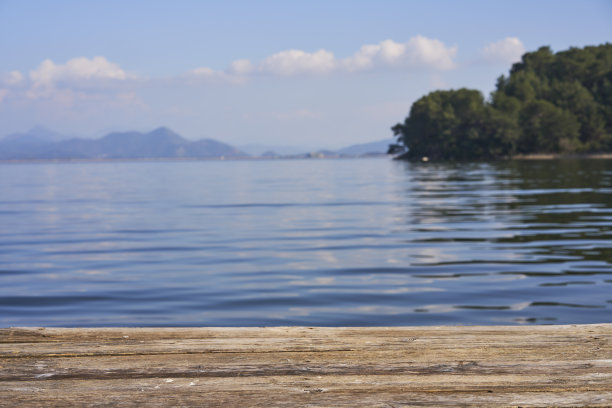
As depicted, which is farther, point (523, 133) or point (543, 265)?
point (523, 133)

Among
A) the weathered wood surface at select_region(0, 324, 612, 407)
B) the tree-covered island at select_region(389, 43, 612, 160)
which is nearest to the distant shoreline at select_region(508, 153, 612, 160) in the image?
the tree-covered island at select_region(389, 43, 612, 160)

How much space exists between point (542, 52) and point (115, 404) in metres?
167

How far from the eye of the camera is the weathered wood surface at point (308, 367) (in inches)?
135

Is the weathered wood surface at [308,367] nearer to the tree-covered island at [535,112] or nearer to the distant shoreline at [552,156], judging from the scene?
the tree-covered island at [535,112]

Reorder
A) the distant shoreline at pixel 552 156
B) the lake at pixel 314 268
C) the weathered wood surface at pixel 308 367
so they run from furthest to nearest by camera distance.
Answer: the distant shoreline at pixel 552 156, the lake at pixel 314 268, the weathered wood surface at pixel 308 367

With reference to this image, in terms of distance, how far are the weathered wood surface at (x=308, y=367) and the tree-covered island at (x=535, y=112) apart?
5280 inches

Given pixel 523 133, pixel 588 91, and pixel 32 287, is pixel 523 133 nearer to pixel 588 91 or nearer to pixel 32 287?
pixel 588 91

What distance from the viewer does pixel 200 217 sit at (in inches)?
973

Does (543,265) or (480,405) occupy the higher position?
(480,405)

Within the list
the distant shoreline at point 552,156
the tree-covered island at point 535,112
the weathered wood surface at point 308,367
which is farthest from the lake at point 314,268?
the distant shoreline at point 552,156

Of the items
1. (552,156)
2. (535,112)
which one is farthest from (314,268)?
(552,156)

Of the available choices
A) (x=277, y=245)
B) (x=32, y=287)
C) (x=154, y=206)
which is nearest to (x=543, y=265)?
(x=277, y=245)

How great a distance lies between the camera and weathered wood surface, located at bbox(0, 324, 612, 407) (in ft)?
11.2

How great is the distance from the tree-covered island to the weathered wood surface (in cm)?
13411
